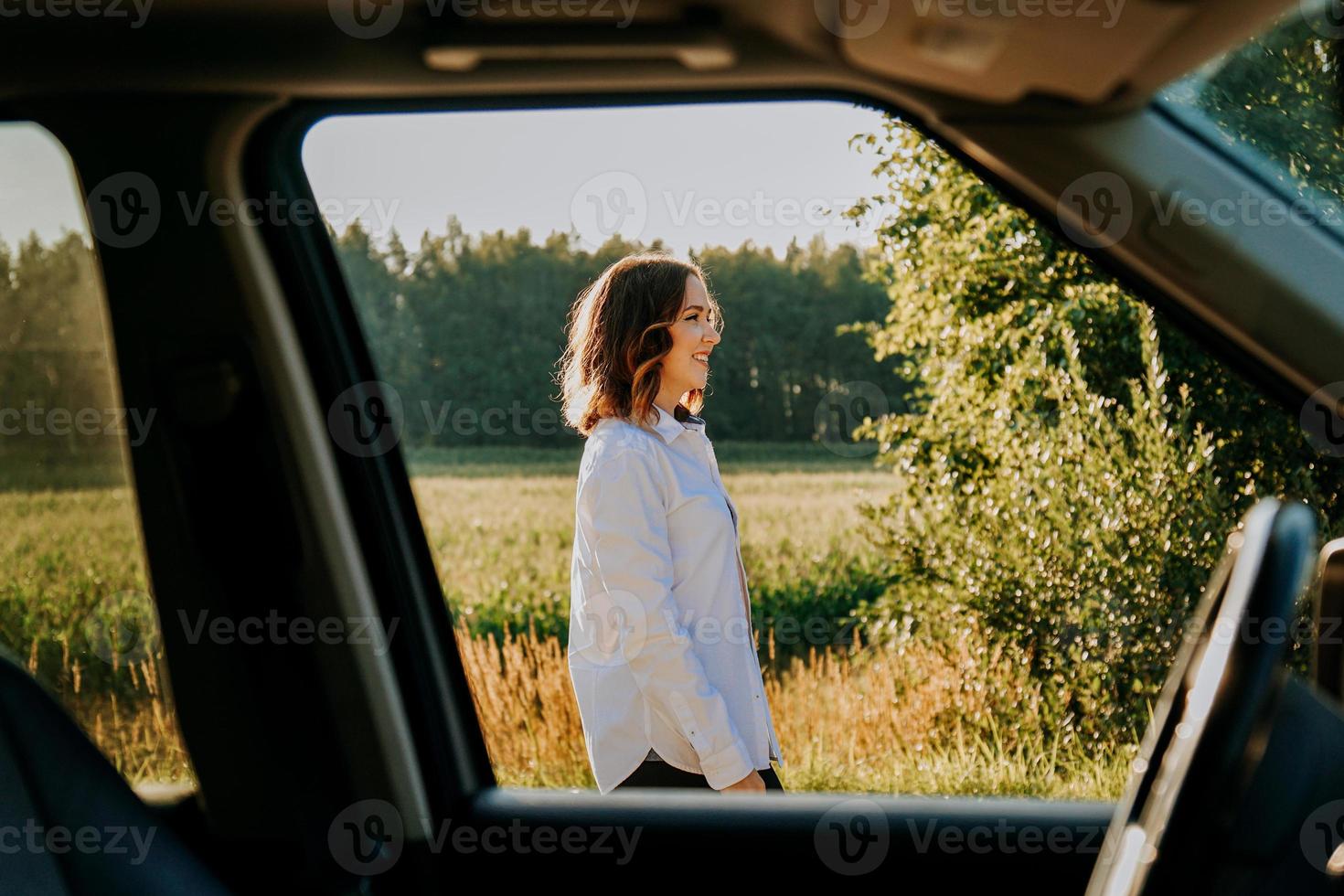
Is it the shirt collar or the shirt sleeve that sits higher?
the shirt collar

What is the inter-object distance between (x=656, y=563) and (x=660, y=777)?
0.39 meters

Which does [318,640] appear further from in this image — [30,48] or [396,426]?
[30,48]

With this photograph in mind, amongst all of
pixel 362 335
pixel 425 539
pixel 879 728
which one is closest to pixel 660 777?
pixel 425 539

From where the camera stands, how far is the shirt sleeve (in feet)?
7.82

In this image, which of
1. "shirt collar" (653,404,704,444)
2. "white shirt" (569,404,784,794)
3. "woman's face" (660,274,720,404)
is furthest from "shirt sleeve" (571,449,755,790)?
"woman's face" (660,274,720,404)

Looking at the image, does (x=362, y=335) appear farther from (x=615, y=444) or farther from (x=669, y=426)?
(x=669, y=426)

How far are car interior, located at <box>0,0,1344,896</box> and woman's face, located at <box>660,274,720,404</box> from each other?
606mm

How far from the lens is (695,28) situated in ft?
5.52

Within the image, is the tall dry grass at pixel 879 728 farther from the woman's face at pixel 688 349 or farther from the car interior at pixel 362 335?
the car interior at pixel 362 335

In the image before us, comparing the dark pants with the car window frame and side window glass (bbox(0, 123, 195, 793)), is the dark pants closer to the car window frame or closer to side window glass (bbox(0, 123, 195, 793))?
Answer: the car window frame

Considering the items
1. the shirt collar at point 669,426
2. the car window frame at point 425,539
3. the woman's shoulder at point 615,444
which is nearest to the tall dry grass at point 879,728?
the shirt collar at point 669,426

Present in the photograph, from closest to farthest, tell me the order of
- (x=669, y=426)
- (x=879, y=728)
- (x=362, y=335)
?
(x=362, y=335) < (x=669, y=426) < (x=879, y=728)

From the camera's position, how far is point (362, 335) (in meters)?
2.26

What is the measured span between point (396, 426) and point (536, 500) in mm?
9381
